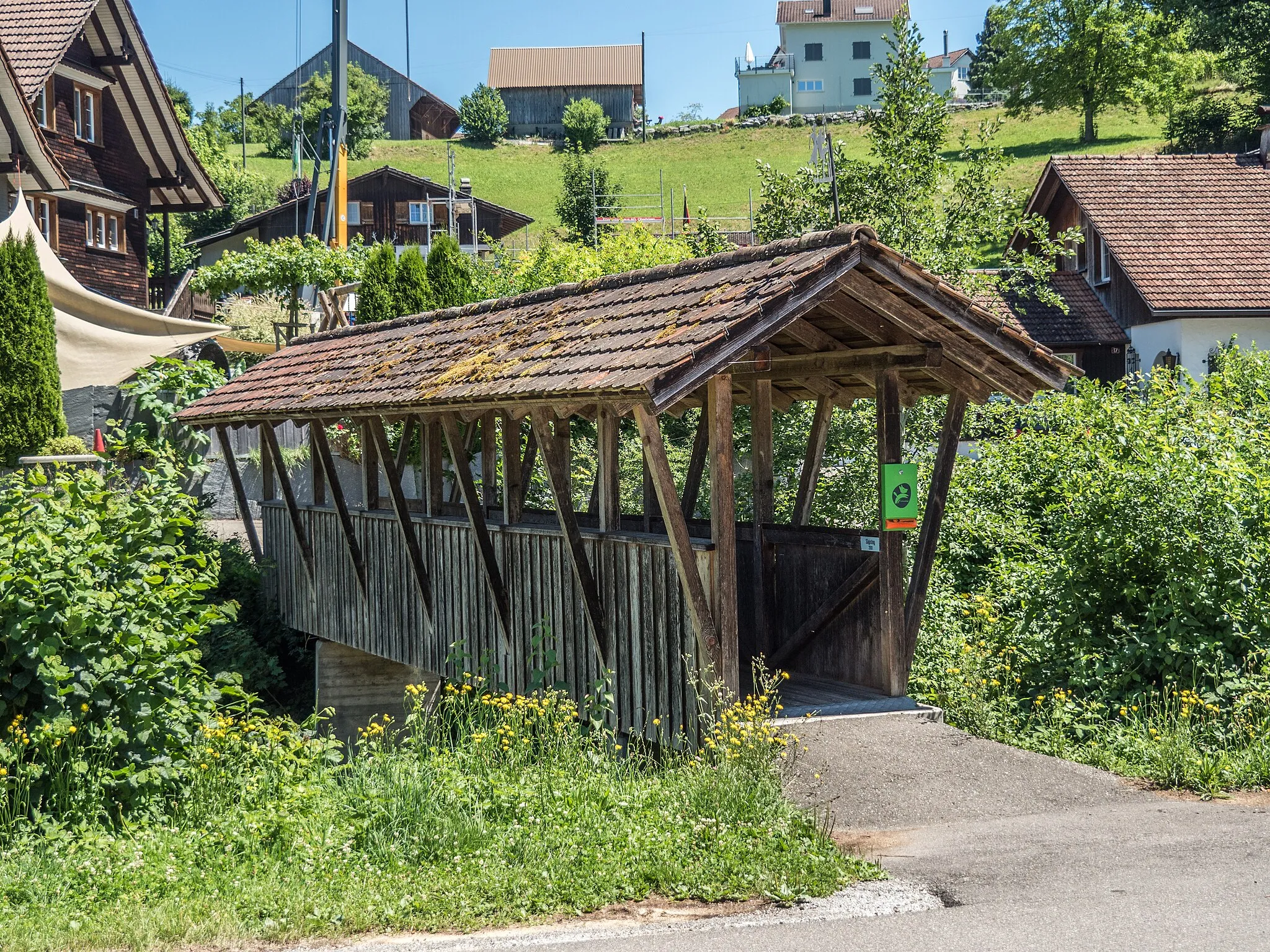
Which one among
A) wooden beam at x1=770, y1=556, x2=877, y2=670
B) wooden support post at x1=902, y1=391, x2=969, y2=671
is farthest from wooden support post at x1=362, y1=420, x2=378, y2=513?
wooden support post at x1=902, y1=391, x2=969, y2=671

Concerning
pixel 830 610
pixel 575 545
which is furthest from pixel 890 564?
pixel 575 545

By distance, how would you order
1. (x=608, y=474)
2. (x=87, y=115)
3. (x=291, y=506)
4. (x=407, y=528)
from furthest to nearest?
(x=87, y=115) < (x=291, y=506) < (x=407, y=528) < (x=608, y=474)

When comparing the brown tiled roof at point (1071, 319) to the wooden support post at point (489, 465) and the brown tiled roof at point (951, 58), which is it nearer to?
the wooden support post at point (489, 465)

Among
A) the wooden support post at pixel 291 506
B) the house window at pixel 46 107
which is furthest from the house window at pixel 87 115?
the wooden support post at pixel 291 506

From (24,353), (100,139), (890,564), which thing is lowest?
(890,564)

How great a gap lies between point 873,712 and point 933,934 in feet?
11.2

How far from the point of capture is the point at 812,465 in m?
11.8

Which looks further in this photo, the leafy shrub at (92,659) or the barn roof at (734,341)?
the leafy shrub at (92,659)

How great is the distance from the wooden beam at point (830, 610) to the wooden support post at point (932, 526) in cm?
32

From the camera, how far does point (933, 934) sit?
5.91 metres

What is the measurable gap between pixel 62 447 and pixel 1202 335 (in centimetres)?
2188

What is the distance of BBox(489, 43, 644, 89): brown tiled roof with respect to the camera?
103 metres

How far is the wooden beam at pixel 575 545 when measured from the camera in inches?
384

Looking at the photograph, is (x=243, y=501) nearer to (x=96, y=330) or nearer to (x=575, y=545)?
(x=96, y=330)
